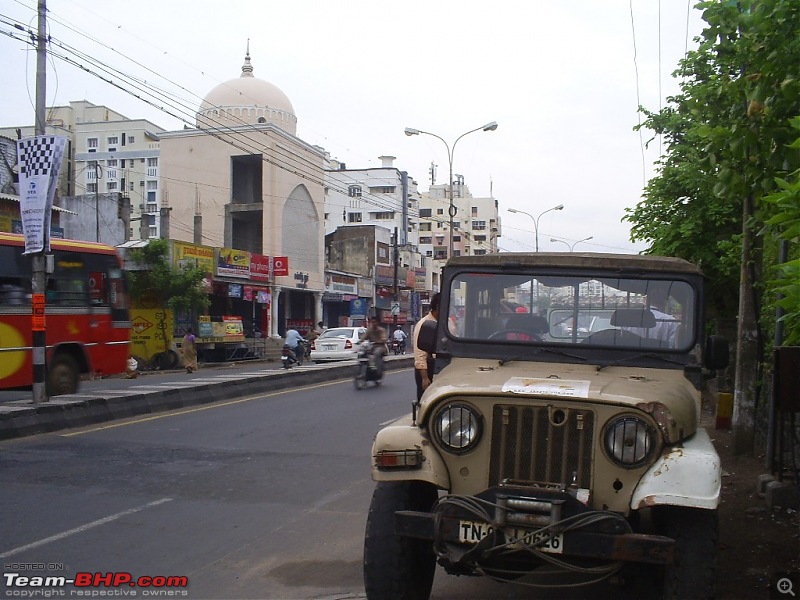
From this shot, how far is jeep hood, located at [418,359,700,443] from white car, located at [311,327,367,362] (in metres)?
25.0

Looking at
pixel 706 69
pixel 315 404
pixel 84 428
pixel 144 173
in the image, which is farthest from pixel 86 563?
pixel 144 173

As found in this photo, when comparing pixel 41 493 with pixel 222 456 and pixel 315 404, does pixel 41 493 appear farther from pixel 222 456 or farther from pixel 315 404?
pixel 315 404

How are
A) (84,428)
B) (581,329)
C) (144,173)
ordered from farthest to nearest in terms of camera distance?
(144,173), (84,428), (581,329)

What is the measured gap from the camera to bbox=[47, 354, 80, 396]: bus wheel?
51.1ft

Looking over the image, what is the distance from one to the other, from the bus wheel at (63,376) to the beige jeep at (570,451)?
1236cm

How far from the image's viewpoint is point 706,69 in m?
12.9

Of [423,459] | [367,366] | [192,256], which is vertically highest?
[192,256]

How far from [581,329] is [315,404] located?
430 inches

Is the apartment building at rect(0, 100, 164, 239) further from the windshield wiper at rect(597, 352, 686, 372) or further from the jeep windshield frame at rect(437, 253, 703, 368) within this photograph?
the windshield wiper at rect(597, 352, 686, 372)

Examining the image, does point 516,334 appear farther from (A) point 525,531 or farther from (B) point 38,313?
(B) point 38,313

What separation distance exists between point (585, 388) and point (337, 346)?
86.3 ft

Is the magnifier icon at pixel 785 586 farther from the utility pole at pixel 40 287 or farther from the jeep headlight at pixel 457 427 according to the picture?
the utility pole at pixel 40 287

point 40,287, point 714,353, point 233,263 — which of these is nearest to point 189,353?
point 233,263

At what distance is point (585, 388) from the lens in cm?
439
